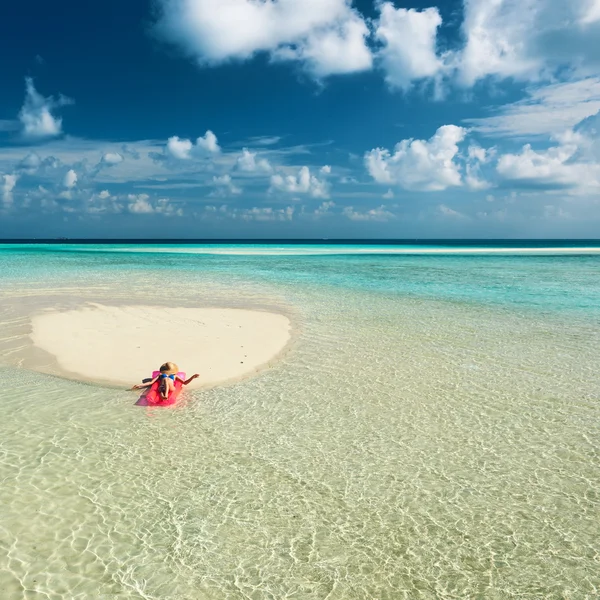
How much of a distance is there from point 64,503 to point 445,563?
364cm

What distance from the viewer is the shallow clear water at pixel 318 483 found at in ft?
12.6

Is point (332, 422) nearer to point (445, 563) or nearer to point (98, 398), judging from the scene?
point (445, 563)

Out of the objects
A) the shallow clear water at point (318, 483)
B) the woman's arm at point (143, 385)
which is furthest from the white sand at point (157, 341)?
the shallow clear water at point (318, 483)

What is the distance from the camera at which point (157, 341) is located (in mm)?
11289

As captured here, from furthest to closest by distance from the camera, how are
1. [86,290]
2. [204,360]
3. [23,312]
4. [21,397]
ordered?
[86,290] < [23,312] < [204,360] < [21,397]

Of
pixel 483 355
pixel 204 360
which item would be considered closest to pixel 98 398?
pixel 204 360

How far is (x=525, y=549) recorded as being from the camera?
415 cm

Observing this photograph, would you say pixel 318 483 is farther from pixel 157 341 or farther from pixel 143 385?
pixel 157 341

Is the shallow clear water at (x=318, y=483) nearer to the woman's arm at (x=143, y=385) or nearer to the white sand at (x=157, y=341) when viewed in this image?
the woman's arm at (x=143, y=385)

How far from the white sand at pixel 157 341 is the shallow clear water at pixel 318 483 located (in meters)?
0.81

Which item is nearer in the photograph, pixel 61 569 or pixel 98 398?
pixel 61 569

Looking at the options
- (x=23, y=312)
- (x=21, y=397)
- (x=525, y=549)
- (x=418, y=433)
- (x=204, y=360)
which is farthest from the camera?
(x=23, y=312)

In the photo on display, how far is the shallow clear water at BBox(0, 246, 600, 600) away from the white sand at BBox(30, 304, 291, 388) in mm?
807

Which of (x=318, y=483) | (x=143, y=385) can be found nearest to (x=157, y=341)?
(x=143, y=385)
